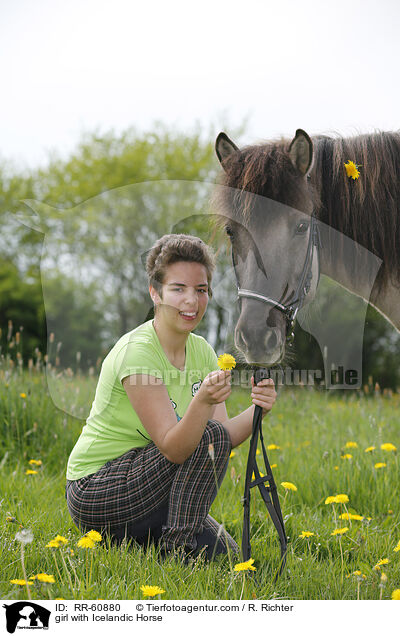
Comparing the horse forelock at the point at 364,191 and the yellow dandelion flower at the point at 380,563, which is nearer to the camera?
the yellow dandelion flower at the point at 380,563

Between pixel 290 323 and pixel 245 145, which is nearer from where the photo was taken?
pixel 290 323

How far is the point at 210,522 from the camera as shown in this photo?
7.91ft

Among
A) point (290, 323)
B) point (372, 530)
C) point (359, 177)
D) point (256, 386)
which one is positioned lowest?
point (372, 530)

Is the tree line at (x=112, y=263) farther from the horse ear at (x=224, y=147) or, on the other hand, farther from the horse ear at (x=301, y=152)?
the horse ear at (x=301, y=152)

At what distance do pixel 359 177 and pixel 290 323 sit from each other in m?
0.80

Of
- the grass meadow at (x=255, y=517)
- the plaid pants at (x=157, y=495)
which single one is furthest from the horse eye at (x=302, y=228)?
the grass meadow at (x=255, y=517)

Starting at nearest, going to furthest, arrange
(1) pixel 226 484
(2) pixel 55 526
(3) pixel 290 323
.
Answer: (3) pixel 290 323 → (2) pixel 55 526 → (1) pixel 226 484

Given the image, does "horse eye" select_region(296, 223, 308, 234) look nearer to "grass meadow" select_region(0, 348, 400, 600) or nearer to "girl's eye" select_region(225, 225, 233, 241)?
"girl's eye" select_region(225, 225, 233, 241)

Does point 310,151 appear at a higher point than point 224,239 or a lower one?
higher

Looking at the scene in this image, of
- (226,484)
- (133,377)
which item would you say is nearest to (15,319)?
(226,484)

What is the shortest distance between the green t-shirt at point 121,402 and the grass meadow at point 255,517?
36 centimetres
